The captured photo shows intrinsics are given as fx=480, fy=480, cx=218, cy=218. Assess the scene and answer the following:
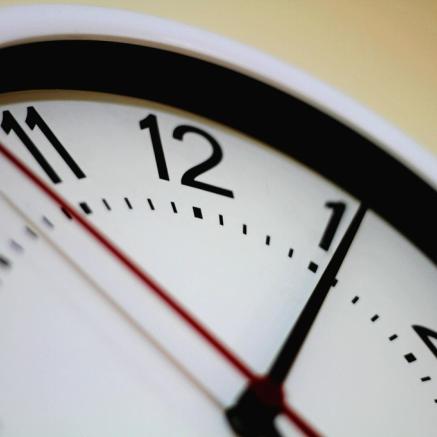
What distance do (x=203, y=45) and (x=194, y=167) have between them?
13cm

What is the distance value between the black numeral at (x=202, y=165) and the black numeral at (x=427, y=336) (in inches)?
11.2

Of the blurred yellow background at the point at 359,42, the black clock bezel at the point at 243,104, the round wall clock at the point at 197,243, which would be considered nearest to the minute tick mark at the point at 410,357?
the round wall clock at the point at 197,243

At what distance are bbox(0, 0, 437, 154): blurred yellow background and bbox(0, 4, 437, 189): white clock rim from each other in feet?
0.24

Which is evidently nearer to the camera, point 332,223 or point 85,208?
point 85,208

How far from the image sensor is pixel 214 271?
515mm

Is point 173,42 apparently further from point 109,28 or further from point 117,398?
point 117,398

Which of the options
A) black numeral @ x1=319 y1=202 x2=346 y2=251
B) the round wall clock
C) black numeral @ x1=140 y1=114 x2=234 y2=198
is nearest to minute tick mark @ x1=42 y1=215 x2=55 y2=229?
the round wall clock

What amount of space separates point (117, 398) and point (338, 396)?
0.24 meters

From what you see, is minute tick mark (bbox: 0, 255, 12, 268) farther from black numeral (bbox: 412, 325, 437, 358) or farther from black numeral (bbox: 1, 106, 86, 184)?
black numeral (bbox: 412, 325, 437, 358)

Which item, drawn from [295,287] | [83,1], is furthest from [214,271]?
[83,1]

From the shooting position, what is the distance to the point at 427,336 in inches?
23.3

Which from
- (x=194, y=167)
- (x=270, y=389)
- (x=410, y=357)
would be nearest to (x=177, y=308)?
(x=270, y=389)

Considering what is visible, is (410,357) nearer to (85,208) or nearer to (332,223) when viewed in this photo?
(332,223)

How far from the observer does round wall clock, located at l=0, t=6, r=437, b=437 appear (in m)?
0.42
